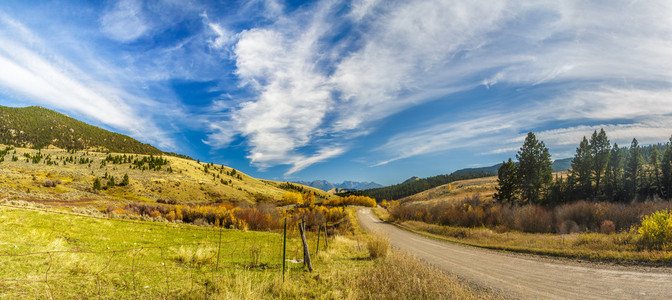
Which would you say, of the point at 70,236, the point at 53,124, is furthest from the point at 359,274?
the point at 53,124

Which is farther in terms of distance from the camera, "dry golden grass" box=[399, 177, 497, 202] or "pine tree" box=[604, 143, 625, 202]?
"dry golden grass" box=[399, 177, 497, 202]

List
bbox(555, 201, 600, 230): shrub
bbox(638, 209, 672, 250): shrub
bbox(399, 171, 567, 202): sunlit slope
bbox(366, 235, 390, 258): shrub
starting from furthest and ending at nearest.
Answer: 1. bbox(399, 171, 567, 202): sunlit slope
2. bbox(555, 201, 600, 230): shrub
3. bbox(366, 235, 390, 258): shrub
4. bbox(638, 209, 672, 250): shrub

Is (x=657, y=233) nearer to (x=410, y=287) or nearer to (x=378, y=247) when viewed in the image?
(x=378, y=247)

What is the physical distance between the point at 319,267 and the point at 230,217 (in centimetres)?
2021

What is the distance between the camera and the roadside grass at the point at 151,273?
6.84 metres

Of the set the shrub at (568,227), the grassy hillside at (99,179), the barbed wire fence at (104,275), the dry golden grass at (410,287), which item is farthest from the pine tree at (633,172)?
the grassy hillside at (99,179)

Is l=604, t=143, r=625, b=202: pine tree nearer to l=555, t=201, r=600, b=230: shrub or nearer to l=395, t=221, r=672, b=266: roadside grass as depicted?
l=555, t=201, r=600, b=230: shrub

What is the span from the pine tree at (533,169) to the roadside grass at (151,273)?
204 ft

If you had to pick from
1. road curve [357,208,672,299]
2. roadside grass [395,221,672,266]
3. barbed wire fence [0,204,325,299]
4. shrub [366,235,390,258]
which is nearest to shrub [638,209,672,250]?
roadside grass [395,221,672,266]

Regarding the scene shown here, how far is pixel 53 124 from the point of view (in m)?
156

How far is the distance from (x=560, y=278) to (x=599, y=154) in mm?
77646

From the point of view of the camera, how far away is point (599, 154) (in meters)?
64.1

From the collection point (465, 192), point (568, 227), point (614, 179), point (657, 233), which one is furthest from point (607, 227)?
point (465, 192)

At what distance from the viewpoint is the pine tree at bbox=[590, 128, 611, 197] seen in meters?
62.6
